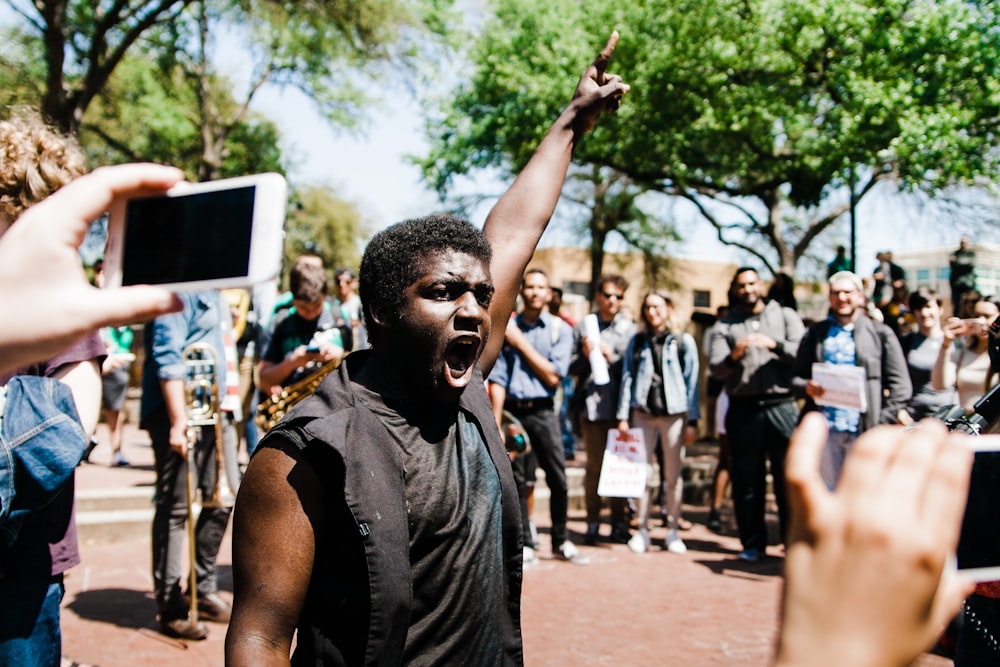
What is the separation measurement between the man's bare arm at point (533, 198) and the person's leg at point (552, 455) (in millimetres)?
4533

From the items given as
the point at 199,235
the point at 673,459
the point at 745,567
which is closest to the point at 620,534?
the point at 673,459

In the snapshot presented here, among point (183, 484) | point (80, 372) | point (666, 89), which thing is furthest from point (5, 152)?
point (666, 89)

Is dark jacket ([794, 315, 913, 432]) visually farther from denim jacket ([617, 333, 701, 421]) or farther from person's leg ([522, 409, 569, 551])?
person's leg ([522, 409, 569, 551])

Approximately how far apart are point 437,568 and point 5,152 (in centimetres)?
156

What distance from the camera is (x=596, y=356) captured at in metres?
7.51

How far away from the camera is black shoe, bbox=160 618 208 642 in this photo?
5.00m

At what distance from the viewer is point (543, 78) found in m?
13.4

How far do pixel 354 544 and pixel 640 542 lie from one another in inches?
239

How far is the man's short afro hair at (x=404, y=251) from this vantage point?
215 cm

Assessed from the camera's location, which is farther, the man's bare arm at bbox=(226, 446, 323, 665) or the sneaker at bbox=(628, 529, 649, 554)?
the sneaker at bbox=(628, 529, 649, 554)

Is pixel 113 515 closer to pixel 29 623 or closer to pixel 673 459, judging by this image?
pixel 673 459

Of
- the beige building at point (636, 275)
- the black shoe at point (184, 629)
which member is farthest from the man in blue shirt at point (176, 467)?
the beige building at point (636, 275)

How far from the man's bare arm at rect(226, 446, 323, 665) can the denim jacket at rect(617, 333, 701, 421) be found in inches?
232

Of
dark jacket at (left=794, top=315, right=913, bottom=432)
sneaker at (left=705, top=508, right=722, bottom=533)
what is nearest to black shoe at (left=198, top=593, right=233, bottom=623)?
dark jacket at (left=794, top=315, right=913, bottom=432)
